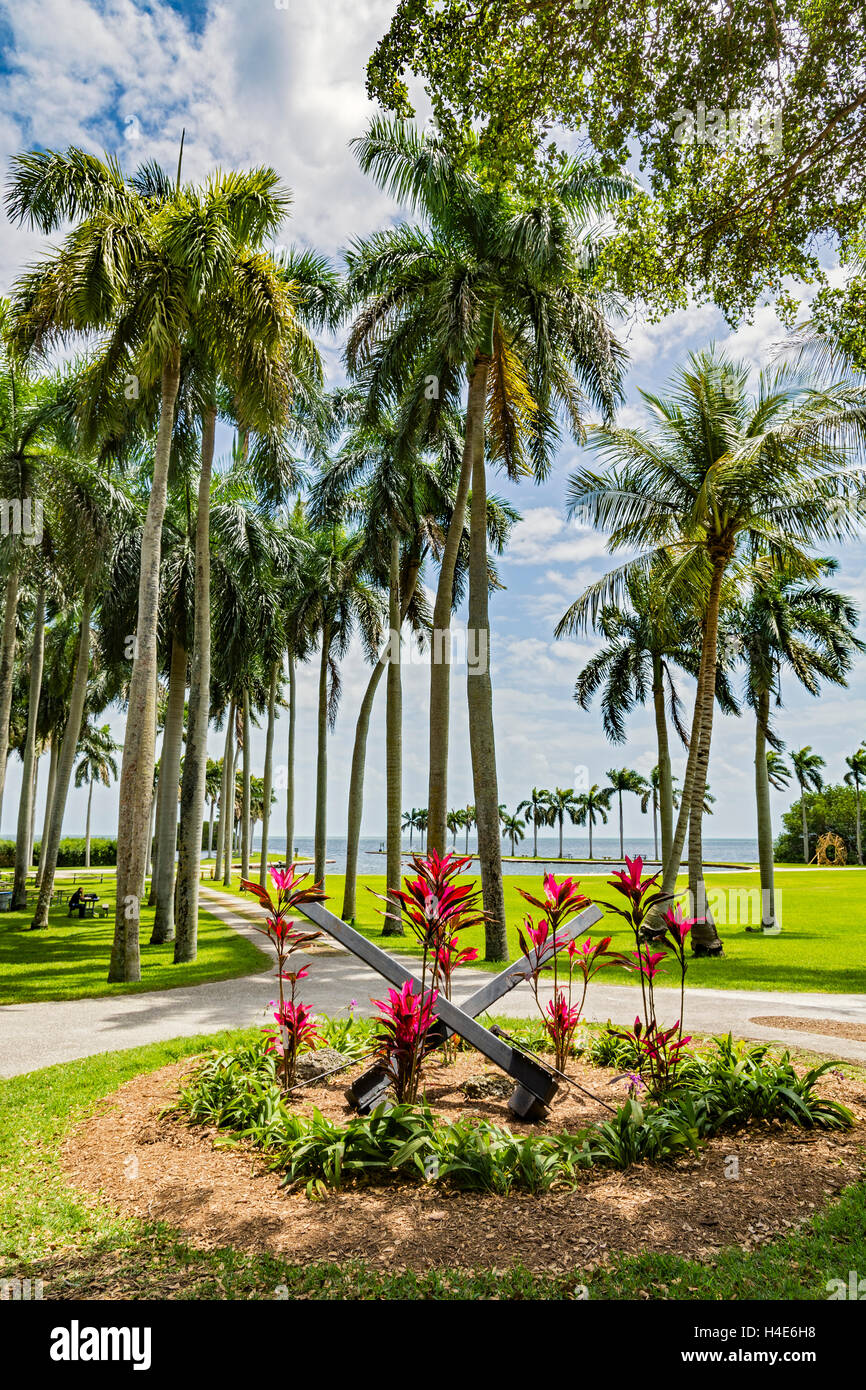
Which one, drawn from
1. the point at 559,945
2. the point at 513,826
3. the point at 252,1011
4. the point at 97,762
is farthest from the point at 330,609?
the point at 513,826

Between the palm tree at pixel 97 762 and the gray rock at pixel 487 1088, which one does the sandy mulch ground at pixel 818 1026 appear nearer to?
the gray rock at pixel 487 1088

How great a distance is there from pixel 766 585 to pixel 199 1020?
1732cm

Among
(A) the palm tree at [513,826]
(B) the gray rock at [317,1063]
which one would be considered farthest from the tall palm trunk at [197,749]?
(A) the palm tree at [513,826]

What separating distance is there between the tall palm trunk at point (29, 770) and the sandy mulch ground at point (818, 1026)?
823 inches

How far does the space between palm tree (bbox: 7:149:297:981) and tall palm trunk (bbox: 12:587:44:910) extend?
11307 millimetres

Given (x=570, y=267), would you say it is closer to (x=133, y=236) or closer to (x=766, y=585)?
(x=133, y=236)

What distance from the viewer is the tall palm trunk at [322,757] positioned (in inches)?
1059

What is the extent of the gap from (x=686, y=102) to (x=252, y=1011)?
10.6 meters

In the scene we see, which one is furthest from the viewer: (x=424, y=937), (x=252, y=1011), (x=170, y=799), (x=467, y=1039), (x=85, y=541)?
(x=170, y=799)

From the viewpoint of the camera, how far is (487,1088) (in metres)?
6.42

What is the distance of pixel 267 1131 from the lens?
538 cm

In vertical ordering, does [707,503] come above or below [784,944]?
above

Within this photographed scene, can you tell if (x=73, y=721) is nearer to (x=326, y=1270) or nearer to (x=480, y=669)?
(x=480, y=669)

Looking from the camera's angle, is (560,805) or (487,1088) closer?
(487,1088)
